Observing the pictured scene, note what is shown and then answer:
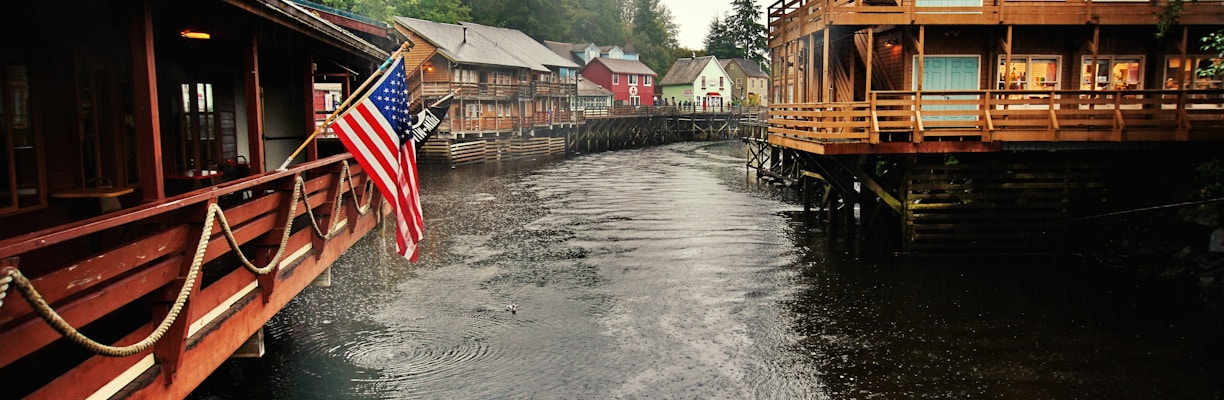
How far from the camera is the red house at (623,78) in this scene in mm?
87500

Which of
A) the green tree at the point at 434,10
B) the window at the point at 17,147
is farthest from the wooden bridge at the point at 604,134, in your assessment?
the window at the point at 17,147

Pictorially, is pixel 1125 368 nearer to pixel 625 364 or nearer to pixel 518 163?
pixel 625 364

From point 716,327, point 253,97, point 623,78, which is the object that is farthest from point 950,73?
point 623,78

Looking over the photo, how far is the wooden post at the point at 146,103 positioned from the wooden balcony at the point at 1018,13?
15167mm

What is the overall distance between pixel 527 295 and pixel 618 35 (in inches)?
3752

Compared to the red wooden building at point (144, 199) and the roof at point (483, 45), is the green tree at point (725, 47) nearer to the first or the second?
the roof at point (483, 45)

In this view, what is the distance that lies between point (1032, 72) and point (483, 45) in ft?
138

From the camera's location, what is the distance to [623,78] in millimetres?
89812

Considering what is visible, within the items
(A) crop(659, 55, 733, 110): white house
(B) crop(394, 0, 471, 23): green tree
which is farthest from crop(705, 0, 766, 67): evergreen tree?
(B) crop(394, 0, 471, 23): green tree

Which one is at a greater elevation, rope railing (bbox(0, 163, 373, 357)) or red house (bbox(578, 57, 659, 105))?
red house (bbox(578, 57, 659, 105))

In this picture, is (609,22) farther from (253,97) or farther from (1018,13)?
(253,97)

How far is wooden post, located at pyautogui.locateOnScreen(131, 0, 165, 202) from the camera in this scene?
6.37 metres

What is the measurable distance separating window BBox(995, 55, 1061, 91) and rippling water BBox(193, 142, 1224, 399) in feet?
16.2

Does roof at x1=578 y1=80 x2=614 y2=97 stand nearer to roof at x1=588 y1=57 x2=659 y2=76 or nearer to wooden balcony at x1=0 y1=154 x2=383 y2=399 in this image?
roof at x1=588 y1=57 x2=659 y2=76
